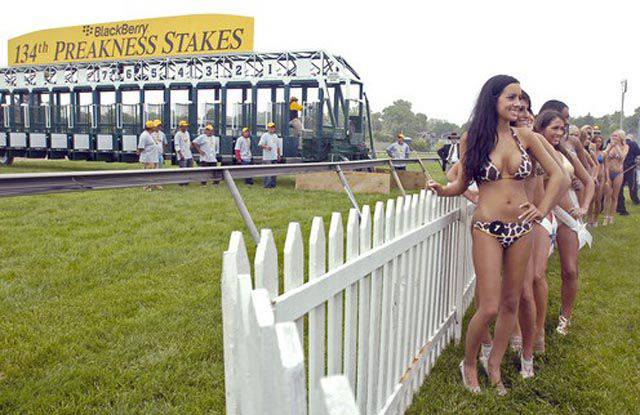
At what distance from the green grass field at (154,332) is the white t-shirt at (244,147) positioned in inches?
307

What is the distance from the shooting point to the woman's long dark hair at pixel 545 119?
12.0 feet

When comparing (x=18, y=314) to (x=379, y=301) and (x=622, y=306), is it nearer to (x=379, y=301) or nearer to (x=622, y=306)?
(x=379, y=301)

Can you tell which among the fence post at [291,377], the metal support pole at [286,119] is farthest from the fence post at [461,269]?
the metal support pole at [286,119]

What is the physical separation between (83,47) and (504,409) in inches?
999

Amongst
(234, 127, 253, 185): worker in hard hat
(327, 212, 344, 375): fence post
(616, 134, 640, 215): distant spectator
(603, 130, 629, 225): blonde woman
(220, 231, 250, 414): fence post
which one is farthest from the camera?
(234, 127, 253, 185): worker in hard hat

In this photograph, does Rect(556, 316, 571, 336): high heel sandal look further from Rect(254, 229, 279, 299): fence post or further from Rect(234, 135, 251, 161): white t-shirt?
Rect(234, 135, 251, 161): white t-shirt

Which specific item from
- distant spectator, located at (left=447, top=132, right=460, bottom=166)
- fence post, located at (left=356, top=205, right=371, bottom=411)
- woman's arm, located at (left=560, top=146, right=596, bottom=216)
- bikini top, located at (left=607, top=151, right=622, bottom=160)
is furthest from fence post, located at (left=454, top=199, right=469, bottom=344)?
bikini top, located at (left=607, top=151, right=622, bottom=160)

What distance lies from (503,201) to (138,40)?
21.8 m

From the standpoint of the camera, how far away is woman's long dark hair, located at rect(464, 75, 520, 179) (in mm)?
2852

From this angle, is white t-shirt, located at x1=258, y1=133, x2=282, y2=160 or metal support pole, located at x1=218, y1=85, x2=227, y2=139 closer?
white t-shirt, located at x1=258, y1=133, x2=282, y2=160

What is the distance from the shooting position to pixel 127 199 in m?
9.80

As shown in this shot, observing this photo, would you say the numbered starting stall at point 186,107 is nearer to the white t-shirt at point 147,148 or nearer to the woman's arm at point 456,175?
the white t-shirt at point 147,148

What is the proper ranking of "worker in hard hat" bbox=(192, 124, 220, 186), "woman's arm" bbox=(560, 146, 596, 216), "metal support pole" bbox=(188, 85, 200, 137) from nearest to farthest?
"woman's arm" bbox=(560, 146, 596, 216) < "worker in hard hat" bbox=(192, 124, 220, 186) < "metal support pole" bbox=(188, 85, 200, 137)

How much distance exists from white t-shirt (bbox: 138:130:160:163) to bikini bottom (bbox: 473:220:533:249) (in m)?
10.7
